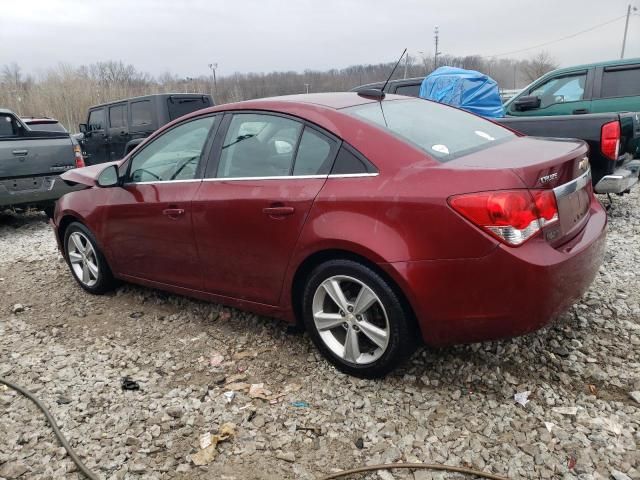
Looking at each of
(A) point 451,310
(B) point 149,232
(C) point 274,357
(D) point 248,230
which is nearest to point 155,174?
(B) point 149,232

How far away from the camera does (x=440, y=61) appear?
48.3m

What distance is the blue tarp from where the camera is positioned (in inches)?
276

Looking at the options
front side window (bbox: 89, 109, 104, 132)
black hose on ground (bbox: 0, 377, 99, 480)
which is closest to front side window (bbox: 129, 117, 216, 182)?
black hose on ground (bbox: 0, 377, 99, 480)

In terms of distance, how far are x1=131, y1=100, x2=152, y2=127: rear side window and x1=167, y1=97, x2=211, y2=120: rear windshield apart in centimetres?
47

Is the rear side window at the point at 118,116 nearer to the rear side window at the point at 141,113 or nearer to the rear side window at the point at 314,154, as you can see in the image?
the rear side window at the point at 141,113

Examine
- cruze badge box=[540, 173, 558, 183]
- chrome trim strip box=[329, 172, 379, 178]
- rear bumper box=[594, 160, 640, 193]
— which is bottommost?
rear bumper box=[594, 160, 640, 193]

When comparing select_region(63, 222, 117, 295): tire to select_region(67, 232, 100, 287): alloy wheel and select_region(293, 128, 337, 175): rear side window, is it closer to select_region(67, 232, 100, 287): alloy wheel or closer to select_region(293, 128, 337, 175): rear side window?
select_region(67, 232, 100, 287): alloy wheel

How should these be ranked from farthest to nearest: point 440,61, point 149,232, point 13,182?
point 440,61 → point 13,182 → point 149,232

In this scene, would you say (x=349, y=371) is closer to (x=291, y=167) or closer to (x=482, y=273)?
(x=482, y=273)

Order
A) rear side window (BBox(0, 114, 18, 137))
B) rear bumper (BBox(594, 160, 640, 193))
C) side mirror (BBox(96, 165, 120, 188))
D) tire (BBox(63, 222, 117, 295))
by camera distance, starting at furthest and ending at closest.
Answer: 1. rear side window (BBox(0, 114, 18, 137))
2. rear bumper (BBox(594, 160, 640, 193))
3. tire (BBox(63, 222, 117, 295))
4. side mirror (BBox(96, 165, 120, 188))

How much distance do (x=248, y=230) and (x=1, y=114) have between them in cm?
628

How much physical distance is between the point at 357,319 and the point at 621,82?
6.95 metres

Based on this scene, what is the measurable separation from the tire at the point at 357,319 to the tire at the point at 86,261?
2247 mm

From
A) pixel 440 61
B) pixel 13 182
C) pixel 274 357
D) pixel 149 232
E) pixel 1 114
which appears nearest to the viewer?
pixel 274 357
